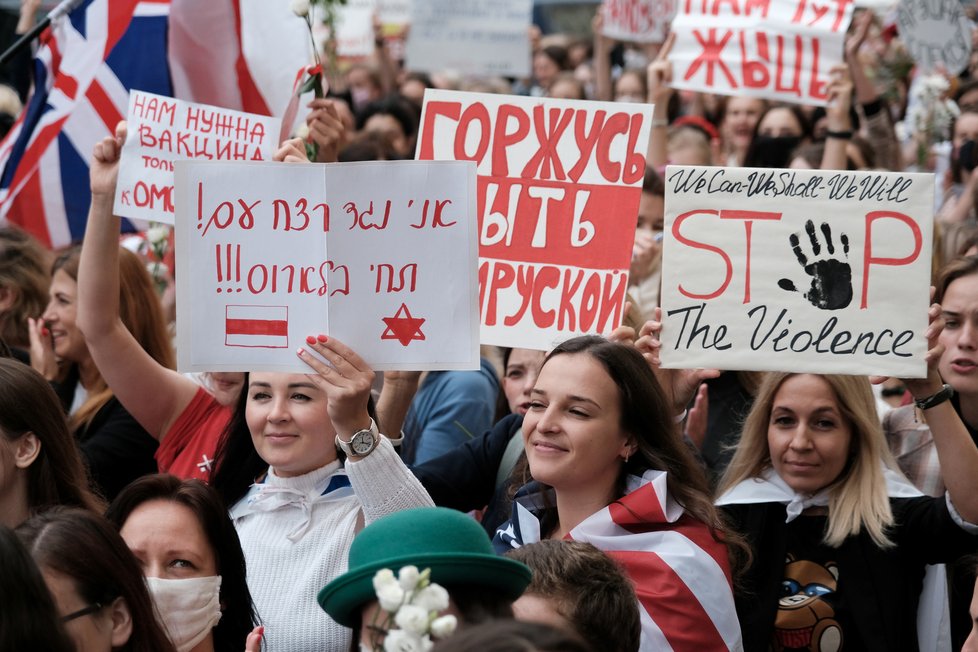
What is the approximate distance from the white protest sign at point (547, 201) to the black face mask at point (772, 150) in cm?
383

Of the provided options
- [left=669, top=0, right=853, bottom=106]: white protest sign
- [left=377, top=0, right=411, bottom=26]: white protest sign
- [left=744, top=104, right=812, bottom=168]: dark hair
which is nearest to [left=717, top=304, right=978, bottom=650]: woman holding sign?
[left=669, top=0, right=853, bottom=106]: white protest sign

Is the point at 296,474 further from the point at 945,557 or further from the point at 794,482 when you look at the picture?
the point at 945,557

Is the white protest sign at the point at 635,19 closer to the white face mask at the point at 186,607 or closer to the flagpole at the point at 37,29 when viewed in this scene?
the flagpole at the point at 37,29

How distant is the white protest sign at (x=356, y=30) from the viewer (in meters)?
13.1

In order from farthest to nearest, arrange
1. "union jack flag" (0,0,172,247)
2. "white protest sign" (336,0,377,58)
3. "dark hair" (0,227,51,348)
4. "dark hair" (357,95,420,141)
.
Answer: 1. "white protest sign" (336,0,377,58)
2. "dark hair" (357,95,420,141)
3. "dark hair" (0,227,51,348)
4. "union jack flag" (0,0,172,247)

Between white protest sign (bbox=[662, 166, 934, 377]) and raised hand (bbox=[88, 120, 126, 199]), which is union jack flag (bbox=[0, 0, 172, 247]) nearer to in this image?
raised hand (bbox=[88, 120, 126, 199])

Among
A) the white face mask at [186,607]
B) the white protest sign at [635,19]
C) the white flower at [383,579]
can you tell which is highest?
the white protest sign at [635,19]

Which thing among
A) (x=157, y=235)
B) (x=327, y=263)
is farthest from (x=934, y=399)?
(x=157, y=235)

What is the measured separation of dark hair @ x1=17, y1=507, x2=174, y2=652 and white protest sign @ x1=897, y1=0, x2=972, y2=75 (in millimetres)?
6809

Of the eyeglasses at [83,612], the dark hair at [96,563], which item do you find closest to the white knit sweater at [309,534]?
the dark hair at [96,563]

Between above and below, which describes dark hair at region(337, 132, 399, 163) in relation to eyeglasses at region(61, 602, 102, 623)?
above

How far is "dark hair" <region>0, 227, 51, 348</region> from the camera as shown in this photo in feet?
20.7

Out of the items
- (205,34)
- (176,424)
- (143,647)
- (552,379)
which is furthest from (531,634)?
(205,34)

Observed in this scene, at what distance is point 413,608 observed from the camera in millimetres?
2264
